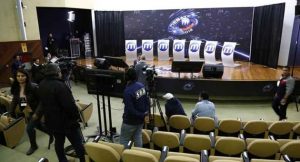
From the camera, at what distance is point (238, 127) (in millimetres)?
→ 4172

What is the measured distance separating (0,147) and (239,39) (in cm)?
1003

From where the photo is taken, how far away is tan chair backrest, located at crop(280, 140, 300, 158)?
3.17 m

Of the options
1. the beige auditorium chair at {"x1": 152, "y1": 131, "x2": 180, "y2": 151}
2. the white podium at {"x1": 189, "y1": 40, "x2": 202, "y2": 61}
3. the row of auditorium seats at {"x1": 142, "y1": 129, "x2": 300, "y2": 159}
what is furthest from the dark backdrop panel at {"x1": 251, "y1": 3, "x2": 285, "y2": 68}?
the beige auditorium chair at {"x1": 152, "y1": 131, "x2": 180, "y2": 151}

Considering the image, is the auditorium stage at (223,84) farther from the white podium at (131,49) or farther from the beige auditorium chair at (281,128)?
the white podium at (131,49)

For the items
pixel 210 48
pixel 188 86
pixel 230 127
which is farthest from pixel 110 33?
pixel 230 127

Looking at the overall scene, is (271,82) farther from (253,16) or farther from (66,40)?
(66,40)

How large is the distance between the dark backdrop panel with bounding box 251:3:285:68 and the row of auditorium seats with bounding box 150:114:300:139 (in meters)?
6.18

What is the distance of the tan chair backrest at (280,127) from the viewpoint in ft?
13.3

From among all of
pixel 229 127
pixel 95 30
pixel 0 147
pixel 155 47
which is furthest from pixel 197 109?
pixel 95 30

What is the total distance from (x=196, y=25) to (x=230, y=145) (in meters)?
9.12

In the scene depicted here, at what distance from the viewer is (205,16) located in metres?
11.4

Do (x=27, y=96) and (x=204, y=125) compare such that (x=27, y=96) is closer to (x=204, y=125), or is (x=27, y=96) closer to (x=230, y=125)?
(x=204, y=125)

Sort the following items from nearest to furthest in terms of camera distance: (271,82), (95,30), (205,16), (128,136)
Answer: (128,136) → (271,82) → (205,16) → (95,30)

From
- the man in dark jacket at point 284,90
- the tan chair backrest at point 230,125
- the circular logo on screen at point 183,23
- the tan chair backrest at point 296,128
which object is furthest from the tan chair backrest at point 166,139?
the circular logo on screen at point 183,23
